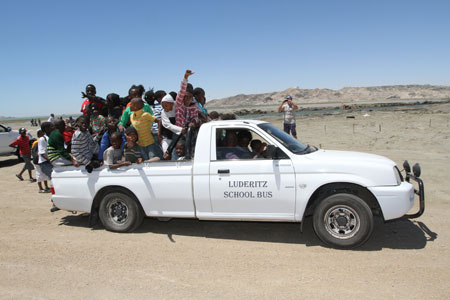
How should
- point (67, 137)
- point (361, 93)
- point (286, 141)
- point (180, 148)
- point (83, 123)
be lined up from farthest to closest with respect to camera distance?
1. point (361, 93)
2. point (67, 137)
3. point (83, 123)
4. point (180, 148)
5. point (286, 141)

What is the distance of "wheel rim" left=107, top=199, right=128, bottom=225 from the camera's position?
5.67 meters

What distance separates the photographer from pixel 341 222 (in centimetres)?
460

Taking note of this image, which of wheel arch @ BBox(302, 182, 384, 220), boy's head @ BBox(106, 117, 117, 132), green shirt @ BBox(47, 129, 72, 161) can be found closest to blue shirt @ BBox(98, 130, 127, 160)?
boy's head @ BBox(106, 117, 117, 132)

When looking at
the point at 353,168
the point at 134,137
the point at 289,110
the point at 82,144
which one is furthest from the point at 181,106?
the point at 289,110

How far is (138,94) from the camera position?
7184 mm

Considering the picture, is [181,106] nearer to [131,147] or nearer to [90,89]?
[131,147]

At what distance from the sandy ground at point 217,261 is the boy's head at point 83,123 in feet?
6.23

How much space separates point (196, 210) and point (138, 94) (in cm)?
338

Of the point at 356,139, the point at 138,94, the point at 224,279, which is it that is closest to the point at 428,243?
the point at 224,279

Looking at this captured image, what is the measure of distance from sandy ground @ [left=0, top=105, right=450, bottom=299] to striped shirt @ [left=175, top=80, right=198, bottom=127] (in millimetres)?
1967

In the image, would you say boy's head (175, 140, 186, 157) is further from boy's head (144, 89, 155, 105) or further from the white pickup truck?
boy's head (144, 89, 155, 105)

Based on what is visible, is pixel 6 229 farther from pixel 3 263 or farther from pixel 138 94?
pixel 138 94

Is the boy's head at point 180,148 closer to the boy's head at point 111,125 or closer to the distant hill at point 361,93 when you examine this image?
the boy's head at point 111,125

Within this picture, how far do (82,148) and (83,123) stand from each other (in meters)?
0.46
